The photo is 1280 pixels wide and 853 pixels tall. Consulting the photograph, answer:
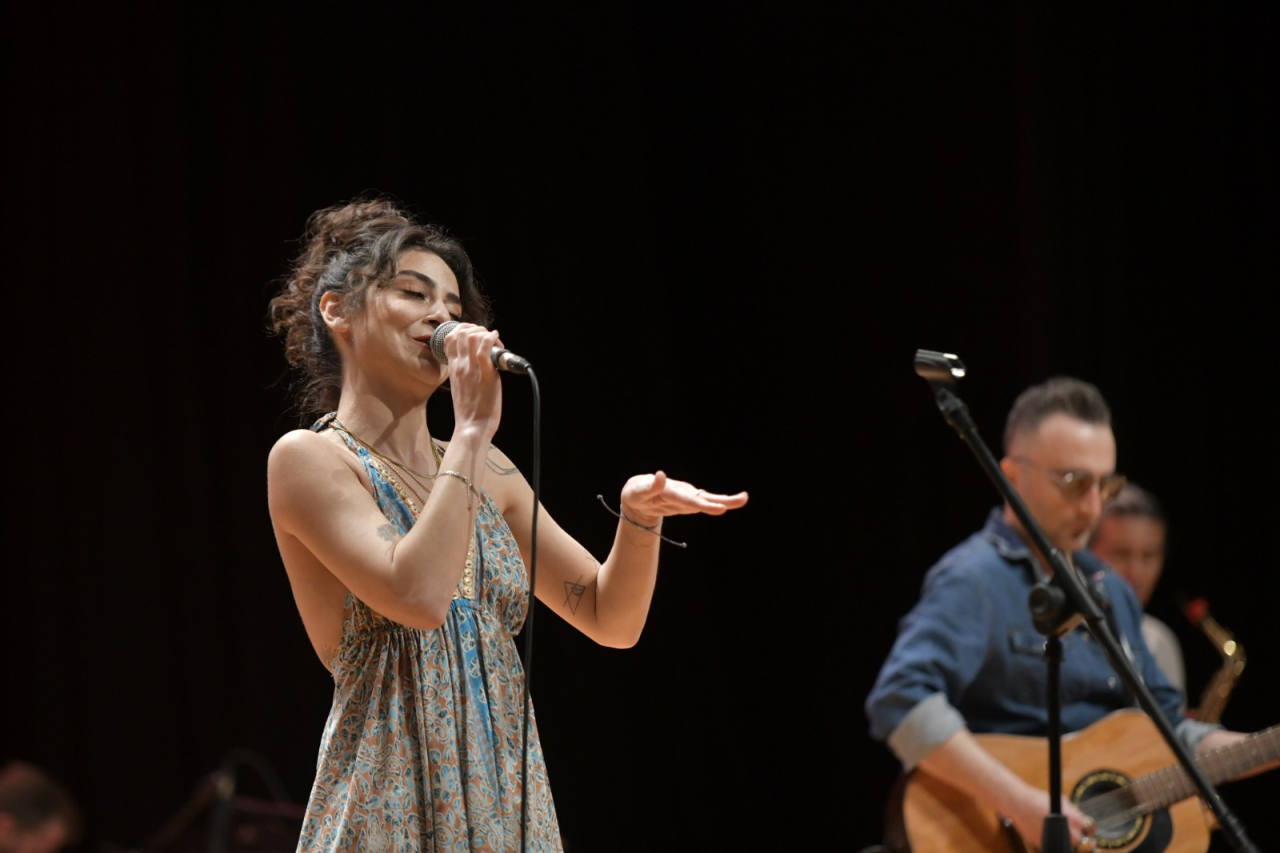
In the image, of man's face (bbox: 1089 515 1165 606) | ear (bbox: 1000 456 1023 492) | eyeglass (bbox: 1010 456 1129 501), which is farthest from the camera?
man's face (bbox: 1089 515 1165 606)

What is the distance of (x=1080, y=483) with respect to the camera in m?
3.07

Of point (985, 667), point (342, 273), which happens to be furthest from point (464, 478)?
point (985, 667)

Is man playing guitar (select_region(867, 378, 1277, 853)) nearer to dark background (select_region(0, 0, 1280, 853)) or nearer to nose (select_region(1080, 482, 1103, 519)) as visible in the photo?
nose (select_region(1080, 482, 1103, 519))

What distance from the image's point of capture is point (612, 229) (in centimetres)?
456

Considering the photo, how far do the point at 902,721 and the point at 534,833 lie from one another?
151 centimetres

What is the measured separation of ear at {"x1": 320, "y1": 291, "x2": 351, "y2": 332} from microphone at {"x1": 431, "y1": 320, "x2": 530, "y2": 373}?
0.51ft

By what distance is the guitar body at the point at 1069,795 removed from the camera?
294cm

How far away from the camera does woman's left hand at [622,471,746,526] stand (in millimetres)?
1717

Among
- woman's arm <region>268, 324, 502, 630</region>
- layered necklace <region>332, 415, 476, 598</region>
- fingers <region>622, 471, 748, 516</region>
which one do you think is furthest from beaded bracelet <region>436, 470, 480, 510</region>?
fingers <region>622, 471, 748, 516</region>

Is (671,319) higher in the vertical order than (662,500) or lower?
lower

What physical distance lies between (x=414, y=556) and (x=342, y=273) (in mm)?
538

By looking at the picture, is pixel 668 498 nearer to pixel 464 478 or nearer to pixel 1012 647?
pixel 464 478

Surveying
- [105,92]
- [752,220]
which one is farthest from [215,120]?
[752,220]

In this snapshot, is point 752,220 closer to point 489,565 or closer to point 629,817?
point 629,817
